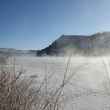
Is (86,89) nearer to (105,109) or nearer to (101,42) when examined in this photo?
(105,109)

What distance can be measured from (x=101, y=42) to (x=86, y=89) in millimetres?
17356

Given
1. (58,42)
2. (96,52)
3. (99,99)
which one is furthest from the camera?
(58,42)

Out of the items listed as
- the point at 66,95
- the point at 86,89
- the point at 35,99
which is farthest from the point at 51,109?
the point at 86,89

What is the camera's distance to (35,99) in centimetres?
129

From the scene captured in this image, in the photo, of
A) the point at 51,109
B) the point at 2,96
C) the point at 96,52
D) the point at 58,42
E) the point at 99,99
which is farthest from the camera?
the point at 58,42

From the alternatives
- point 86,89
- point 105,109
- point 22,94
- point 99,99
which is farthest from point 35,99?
point 86,89

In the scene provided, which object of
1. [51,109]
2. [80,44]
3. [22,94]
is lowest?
[51,109]

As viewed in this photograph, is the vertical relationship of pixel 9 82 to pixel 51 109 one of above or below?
above

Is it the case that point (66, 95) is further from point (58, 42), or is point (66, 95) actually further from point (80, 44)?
point (58, 42)

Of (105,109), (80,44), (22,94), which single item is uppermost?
(80,44)

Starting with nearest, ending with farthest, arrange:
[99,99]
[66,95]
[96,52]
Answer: [99,99]
[66,95]
[96,52]

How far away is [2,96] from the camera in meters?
1.13

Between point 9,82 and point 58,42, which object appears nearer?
point 9,82

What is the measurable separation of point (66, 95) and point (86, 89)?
67 cm
